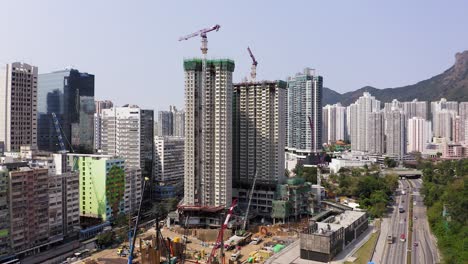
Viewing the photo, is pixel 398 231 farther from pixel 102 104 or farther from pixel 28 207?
pixel 102 104

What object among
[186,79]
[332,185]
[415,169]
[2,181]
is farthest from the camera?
[415,169]

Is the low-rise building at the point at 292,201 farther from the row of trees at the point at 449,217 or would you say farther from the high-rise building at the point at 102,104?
the high-rise building at the point at 102,104

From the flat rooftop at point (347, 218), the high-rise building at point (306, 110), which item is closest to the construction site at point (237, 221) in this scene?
the flat rooftop at point (347, 218)

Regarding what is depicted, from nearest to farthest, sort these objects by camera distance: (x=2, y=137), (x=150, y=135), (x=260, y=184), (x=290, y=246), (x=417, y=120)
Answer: (x=290, y=246)
(x=260, y=184)
(x=2, y=137)
(x=150, y=135)
(x=417, y=120)

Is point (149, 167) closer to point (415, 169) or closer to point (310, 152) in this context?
point (310, 152)

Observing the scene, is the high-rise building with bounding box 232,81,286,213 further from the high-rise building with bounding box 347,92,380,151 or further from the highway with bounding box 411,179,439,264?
the high-rise building with bounding box 347,92,380,151

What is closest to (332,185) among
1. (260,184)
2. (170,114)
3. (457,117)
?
(260,184)
